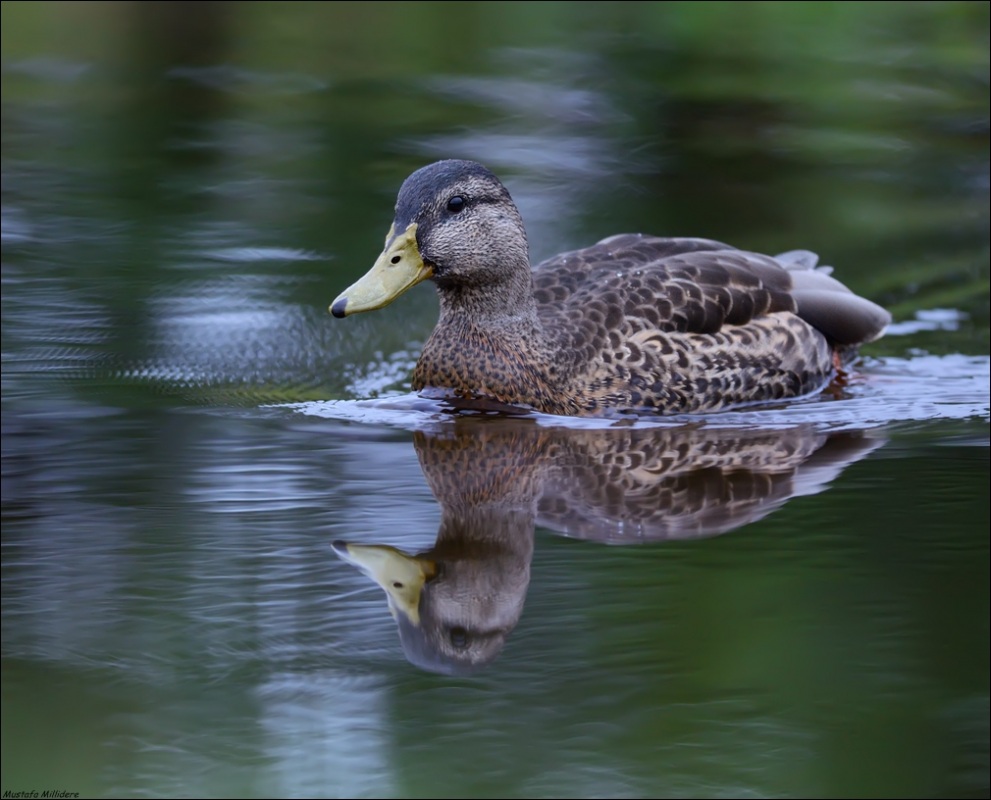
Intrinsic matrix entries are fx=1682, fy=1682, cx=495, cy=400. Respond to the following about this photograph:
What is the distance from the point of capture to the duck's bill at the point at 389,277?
7.41 m

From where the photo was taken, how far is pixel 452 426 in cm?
755

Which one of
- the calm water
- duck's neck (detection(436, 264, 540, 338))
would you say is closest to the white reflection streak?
the calm water

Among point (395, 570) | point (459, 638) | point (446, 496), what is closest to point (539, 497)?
point (446, 496)

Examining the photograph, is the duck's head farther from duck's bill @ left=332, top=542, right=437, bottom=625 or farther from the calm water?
duck's bill @ left=332, top=542, right=437, bottom=625

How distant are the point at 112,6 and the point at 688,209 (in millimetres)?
8735

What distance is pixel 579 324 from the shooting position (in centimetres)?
803

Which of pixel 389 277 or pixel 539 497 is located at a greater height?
pixel 389 277

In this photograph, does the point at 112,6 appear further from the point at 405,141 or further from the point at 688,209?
the point at 688,209

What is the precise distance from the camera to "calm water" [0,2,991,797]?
4516 mm

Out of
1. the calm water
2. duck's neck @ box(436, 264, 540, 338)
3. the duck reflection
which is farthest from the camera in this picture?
duck's neck @ box(436, 264, 540, 338)

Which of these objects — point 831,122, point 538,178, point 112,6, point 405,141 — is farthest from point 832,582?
point 112,6

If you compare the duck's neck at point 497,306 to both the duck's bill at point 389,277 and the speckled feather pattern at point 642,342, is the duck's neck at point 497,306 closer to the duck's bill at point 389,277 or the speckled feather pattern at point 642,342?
the speckled feather pattern at point 642,342

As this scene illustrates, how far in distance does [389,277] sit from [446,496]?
146 centimetres

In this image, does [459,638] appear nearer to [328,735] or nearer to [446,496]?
[328,735]
